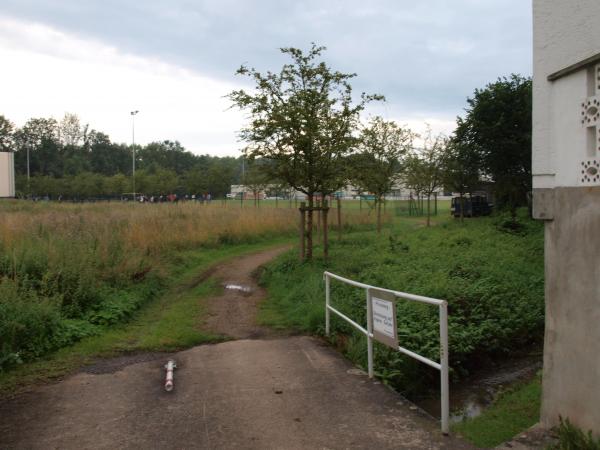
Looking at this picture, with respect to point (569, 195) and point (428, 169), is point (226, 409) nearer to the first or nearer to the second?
point (569, 195)

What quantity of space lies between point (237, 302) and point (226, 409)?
5878mm

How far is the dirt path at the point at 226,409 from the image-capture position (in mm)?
4652

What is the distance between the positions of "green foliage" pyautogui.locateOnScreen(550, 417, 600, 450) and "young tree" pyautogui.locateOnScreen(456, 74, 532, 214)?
21.3 metres

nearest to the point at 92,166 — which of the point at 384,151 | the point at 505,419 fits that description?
the point at 384,151

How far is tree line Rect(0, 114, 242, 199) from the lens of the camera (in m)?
63.6

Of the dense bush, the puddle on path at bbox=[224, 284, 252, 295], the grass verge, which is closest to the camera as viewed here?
the grass verge

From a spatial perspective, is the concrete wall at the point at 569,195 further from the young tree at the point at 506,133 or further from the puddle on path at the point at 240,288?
the young tree at the point at 506,133

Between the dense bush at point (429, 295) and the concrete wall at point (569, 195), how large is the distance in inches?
95.0

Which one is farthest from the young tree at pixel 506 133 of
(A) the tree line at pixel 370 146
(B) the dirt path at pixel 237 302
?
(B) the dirt path at pixel 237 302

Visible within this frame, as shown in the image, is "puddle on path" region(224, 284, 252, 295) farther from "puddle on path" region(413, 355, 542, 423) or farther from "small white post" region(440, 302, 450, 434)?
"small white post" region(440, 302, 450, 434)

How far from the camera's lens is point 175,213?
2339 cm

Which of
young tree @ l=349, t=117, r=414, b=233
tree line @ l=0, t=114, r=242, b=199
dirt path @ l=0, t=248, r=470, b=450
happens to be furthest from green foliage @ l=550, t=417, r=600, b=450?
tree line @ l=0, t=114, r=242, b=199

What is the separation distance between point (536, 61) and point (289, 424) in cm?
392

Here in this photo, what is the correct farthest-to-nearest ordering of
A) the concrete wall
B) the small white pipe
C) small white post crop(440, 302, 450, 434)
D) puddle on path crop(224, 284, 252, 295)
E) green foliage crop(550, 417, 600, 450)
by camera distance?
puddle on path crop(224, 284, 252, 295) < the small white pipe < small white post crop(440, 302, 450, 434) < the concrete wall < green foliage crop(550, 417, 600, 450)
